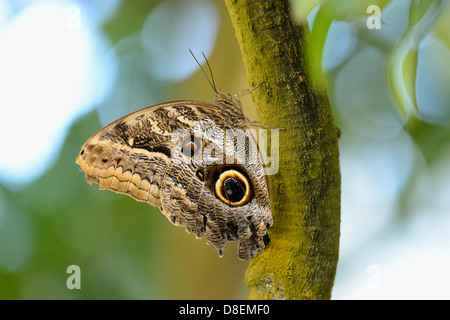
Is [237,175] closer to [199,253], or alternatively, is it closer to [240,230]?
[240,230]

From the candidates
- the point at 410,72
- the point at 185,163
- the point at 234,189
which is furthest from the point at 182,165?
the point at 410,72

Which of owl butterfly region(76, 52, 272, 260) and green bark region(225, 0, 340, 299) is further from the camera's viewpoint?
owl butterfly region(76, 52, 272, 260)

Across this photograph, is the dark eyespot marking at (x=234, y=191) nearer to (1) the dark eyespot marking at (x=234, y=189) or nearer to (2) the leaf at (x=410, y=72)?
(1) the dark eyespot marking at (x=234, y=189)

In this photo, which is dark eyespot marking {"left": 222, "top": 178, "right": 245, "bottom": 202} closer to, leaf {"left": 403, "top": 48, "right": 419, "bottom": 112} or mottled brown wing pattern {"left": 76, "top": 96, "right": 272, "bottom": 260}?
mottled brown wing pattern {"left": 76, "top": 96, "right": 272, "bottom": 260}

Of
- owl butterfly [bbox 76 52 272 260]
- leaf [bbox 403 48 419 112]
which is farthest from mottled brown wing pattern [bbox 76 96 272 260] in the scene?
leaf [bbox 403 48 419 112]

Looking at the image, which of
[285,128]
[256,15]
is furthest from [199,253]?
[256,15]

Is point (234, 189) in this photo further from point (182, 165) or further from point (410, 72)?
point (410, 72)

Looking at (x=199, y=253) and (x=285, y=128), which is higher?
(x=285, y=128)

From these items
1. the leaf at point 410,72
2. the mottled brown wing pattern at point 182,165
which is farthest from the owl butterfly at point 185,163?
the leaf at point 410,72
